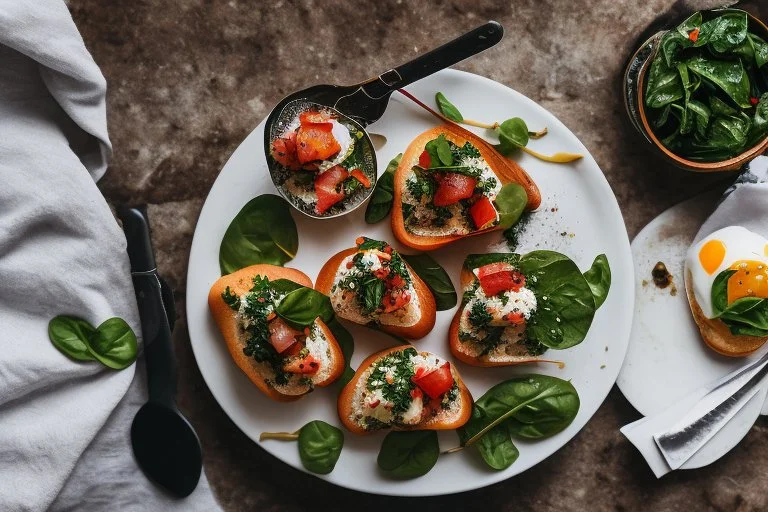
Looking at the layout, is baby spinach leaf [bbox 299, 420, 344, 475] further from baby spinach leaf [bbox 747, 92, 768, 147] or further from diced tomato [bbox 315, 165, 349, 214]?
baby spinach leaf [bbox 747, 92, 768, 147]

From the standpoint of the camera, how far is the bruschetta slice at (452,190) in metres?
2.54

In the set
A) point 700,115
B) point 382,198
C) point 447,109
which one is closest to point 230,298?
point 382,198

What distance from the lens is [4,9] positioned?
2326 millimetres

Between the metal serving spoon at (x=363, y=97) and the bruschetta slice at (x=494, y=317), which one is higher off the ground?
the metal serving spoon at (x=363, y=97)

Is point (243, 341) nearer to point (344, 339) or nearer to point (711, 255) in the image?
point (344, 339)

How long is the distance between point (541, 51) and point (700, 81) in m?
0.61

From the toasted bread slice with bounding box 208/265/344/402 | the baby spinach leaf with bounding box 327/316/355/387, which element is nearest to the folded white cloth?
the toasted bread slice with bounding box 208/265/344/402

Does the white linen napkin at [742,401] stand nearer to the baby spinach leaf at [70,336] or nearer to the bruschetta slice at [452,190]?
the bruschetta slice at [452,190]

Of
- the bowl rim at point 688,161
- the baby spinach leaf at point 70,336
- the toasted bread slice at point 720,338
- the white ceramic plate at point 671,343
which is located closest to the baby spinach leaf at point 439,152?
the bowl rim at point 688,161

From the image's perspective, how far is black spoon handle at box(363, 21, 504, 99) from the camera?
2529mm

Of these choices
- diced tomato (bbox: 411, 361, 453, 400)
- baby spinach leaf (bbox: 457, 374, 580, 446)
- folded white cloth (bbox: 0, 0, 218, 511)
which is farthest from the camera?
baby spinach leaf (bbox: 457, 374, 580, 446)

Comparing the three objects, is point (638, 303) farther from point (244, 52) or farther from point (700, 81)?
point (244, 52)

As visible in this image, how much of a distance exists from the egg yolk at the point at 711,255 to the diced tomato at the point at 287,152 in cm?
160

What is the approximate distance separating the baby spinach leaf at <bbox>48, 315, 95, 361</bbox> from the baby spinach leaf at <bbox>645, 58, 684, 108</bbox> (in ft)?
7.33
